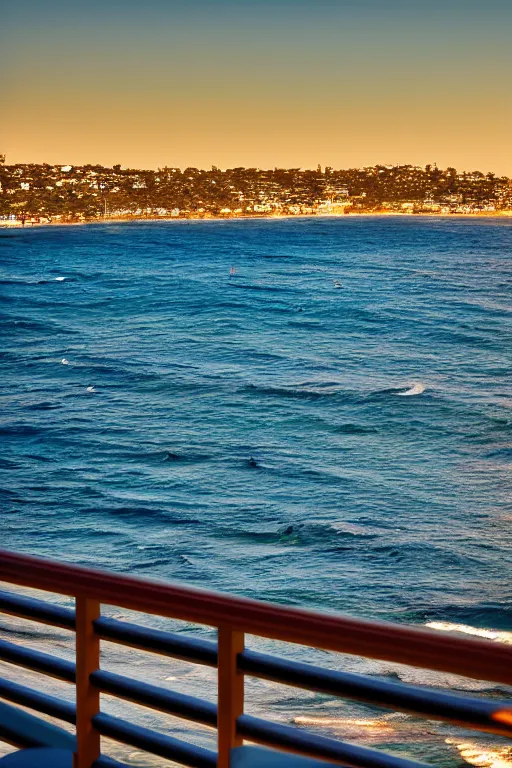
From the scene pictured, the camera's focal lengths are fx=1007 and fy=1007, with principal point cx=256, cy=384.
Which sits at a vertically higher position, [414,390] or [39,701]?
[39,701]

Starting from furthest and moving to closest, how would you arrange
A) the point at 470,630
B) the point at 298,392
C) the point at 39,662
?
the point at 298,392 → the point at 470,630 → the point at 39,662

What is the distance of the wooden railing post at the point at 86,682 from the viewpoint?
1.77m

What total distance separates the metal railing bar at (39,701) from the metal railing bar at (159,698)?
0.14m

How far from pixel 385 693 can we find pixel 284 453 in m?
37.6

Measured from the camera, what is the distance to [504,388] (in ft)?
164

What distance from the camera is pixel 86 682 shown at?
1.82m

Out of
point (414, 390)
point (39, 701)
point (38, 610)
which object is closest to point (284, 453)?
point (414, 390)

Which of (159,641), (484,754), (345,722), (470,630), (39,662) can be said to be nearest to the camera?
(159,641)

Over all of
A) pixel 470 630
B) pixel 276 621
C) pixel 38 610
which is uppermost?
pixel 276 621

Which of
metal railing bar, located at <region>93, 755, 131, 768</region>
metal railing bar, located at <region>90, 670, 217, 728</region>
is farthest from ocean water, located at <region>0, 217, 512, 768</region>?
metal railing bar, located at <region>90, 670, 217, 728</region>

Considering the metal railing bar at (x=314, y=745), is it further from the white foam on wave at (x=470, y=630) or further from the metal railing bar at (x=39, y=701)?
the white foam on wave at (x=470, y=630)

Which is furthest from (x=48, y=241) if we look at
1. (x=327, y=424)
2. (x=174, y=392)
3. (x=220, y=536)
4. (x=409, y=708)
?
(x=409, y=708)

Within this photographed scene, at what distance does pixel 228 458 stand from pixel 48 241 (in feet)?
441

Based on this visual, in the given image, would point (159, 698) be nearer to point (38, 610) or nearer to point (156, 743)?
point (156, 743)
